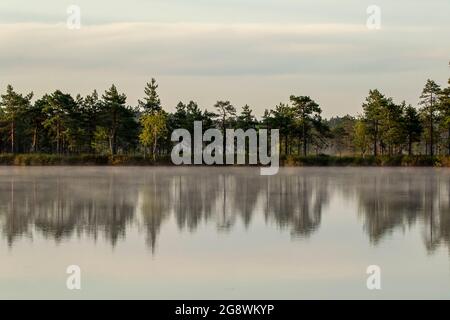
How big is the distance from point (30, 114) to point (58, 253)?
100309 millimetres

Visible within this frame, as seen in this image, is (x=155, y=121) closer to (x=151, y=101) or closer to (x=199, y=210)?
(x=151, y=101)

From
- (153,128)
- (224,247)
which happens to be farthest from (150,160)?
(224,247)

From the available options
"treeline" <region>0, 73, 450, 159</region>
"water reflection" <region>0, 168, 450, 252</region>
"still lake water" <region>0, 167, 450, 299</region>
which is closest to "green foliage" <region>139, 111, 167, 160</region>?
"treeline" <region>0, 73, 450, 159</region>

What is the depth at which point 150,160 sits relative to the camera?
328 ft

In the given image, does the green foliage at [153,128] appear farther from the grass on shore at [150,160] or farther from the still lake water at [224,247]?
the still lake water at [224,247]

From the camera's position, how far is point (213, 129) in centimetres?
12238

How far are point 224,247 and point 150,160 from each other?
81669 millimetres

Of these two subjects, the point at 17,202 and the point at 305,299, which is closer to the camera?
the point at 305,299

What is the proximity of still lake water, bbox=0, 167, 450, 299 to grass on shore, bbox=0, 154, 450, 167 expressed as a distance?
214 ft

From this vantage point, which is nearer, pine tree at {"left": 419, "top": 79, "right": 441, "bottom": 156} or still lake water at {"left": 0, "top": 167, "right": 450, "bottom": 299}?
still lake water at {"left": 0, "top": 167, "right": 450, "bottom": 299}

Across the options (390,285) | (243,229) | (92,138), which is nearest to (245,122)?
(92,138)

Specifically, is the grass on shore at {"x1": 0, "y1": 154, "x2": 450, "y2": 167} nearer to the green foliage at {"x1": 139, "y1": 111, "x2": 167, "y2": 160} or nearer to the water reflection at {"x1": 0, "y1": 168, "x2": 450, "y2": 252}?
the green foliage at {"x1": 139, "y1": 111, "x2": 167, "y2": 160}

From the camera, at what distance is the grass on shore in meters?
97.4

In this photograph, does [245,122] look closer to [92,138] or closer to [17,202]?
[92,138]
